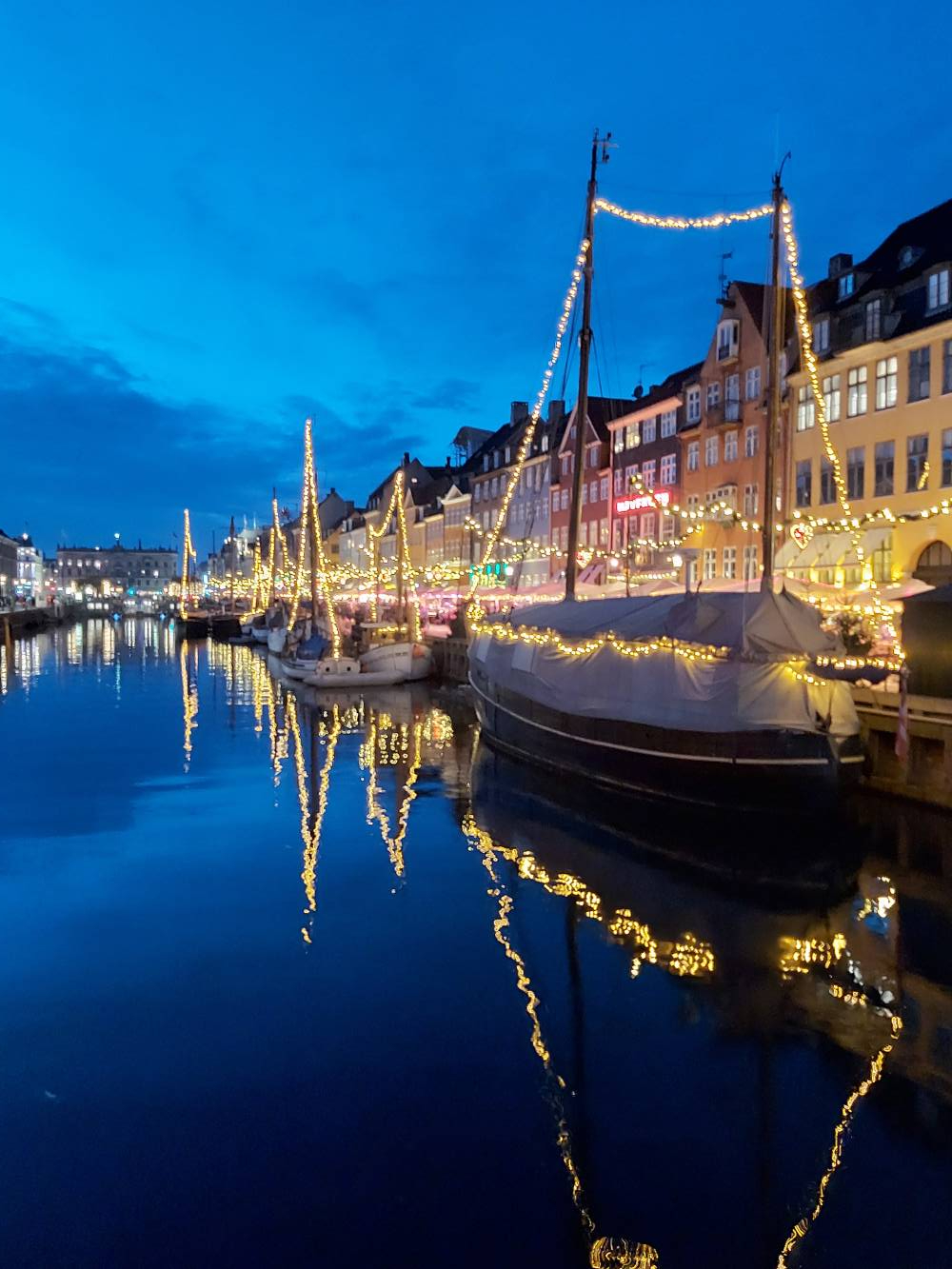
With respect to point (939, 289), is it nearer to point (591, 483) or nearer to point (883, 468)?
point (883, 468)

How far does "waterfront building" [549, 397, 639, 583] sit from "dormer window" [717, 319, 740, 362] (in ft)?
37.1

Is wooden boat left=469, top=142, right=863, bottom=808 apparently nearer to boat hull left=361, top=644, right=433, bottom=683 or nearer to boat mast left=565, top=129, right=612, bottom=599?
boat mast left=565, top=129, right=612, bottom=599

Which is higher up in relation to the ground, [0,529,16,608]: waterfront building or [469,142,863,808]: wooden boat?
[0,529,16,608]: waterfront building

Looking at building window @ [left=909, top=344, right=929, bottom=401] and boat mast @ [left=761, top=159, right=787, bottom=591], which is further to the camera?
building window @ [left=909, top=344, right=929, bottom=401]

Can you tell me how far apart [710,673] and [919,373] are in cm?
2060

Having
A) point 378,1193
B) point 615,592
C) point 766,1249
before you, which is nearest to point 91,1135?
point 378,1193

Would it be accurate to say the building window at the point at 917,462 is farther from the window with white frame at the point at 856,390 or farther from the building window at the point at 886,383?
the window with white frame at the point at 856,390

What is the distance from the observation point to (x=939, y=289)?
111 ft

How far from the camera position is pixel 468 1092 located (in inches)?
349

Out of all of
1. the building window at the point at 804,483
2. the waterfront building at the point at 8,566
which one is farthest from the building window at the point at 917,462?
the waterfront building at the point at 8,566

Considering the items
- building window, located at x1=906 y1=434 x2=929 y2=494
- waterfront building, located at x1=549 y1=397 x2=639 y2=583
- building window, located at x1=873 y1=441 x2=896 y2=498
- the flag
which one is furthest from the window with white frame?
the flag

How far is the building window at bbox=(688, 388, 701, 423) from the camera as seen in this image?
1948 inches

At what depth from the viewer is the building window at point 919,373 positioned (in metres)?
34.1

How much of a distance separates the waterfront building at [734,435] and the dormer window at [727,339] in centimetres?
4
